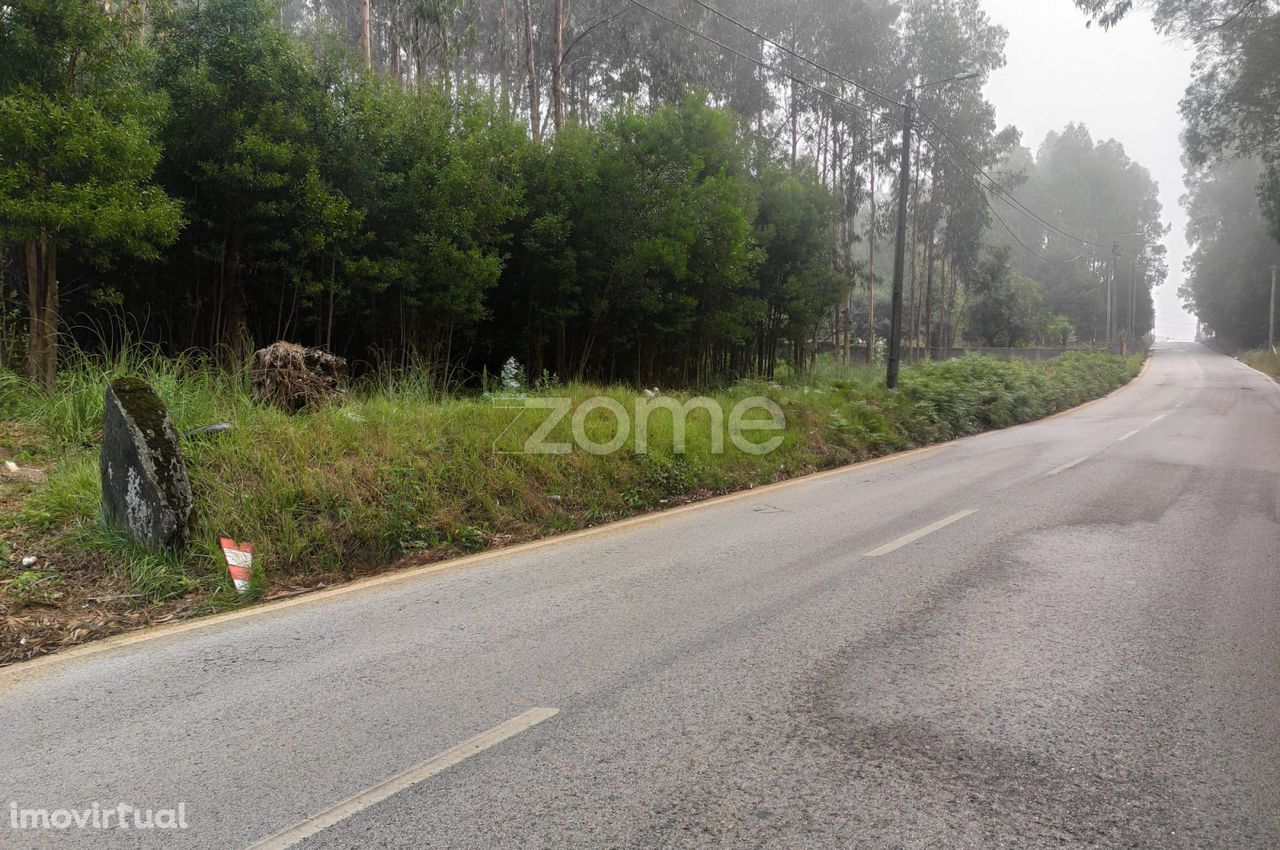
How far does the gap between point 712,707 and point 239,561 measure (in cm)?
376

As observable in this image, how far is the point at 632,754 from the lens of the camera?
3.13 m

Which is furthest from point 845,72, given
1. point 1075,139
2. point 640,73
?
point 1075,139

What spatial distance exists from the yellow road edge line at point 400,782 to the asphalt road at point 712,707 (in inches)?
0.7

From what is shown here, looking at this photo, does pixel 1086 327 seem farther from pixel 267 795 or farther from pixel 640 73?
pixel 267 795

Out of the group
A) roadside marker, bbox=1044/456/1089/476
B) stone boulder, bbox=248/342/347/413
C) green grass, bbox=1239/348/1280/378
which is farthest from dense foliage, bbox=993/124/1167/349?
stone boulder, bbox=248/342/347/413

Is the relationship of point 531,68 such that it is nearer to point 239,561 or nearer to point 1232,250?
point 239,561

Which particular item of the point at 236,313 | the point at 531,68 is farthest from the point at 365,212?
the point at 531,68

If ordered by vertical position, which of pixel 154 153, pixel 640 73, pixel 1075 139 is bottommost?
pixel 154 153

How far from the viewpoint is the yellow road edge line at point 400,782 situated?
8.69 feet

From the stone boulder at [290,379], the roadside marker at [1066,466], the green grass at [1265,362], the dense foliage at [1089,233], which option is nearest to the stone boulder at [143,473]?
the stone boulder at [290,379]

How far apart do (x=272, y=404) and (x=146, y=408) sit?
2539 mm

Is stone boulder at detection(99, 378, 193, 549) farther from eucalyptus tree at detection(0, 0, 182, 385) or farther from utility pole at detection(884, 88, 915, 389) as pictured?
utility pole at detection(884, 88, 915, 389)

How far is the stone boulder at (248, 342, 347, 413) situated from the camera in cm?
873

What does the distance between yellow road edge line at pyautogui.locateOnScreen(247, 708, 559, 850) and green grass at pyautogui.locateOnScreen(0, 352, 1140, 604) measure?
2922 mm
